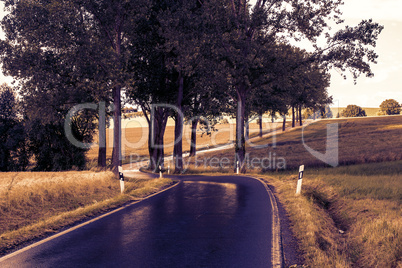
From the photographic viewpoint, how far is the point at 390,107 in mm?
116875

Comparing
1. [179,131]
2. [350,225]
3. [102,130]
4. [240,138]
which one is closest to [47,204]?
[350,225]

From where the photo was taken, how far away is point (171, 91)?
33000 mm

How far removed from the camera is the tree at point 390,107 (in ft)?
369

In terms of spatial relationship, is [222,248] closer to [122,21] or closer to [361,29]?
[122,21]

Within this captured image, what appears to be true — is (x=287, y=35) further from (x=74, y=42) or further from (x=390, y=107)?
(x=390, y=107)

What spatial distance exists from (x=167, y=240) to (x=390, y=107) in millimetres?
127814

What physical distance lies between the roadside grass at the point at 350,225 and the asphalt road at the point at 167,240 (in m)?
0.81

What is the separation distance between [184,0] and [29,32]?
1151 centimetres

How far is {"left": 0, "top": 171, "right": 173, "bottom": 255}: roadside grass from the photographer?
25.7ft

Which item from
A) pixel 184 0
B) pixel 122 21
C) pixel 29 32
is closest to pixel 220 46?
pixel 184 0

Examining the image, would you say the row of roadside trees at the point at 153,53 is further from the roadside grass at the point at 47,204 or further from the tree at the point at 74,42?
the roadside grass at the point at 47,204

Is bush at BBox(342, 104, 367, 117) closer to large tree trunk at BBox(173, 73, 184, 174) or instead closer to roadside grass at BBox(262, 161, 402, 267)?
large tree trunk at BBox(173, 73, 184, 174)

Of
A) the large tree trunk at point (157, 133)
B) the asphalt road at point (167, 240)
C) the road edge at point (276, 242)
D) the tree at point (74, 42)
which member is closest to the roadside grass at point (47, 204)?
the asphalt road at point (167, 240)

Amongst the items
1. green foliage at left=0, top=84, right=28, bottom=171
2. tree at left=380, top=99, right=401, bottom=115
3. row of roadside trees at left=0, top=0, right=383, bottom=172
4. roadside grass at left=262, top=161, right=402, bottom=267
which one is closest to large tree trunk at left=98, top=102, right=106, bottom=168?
row of roadside trees at left=0, top=0, right=383, bottom=172
